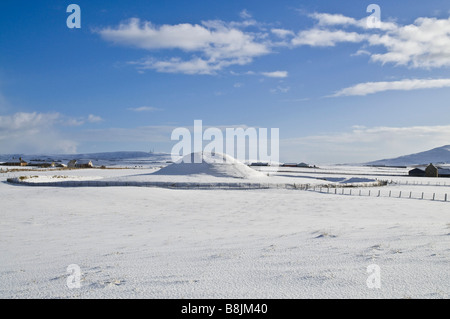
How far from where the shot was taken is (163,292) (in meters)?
4.79

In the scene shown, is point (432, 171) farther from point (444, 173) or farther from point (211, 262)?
point (211, 262)

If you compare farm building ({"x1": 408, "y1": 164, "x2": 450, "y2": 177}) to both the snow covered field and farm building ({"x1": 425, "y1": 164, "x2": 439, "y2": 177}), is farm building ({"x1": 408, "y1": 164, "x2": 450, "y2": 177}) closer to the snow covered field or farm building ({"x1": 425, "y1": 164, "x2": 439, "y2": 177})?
farm building ({"x1": 425, "y1": 164, "x2": 439, "y2": 177})

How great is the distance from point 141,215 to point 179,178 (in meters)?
23.0

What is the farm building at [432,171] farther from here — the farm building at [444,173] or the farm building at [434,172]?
the farm building at [444,173]

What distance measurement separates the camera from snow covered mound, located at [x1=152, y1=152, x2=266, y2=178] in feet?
146

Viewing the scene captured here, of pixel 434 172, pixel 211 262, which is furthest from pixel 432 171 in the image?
pixel 211 262

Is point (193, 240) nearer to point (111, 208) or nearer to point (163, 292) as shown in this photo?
point (163, 292)

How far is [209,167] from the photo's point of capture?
45.4 metres

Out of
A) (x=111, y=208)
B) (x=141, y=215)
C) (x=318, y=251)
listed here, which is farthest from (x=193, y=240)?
(x=111, y=208)

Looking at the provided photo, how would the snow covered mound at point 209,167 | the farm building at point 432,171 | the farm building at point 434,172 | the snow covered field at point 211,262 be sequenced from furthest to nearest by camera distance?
the farm building at point 434,172
the farm building at point 432,171
the snow covered mound at point 209,167
the snow covered field at point 211,262

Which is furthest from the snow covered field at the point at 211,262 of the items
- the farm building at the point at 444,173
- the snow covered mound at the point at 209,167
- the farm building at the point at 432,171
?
the farm building at the point at 444,173

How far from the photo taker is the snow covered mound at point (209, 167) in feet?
146

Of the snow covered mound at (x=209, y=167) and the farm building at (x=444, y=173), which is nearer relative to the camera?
the snow covered mound at (x=209, y=167)

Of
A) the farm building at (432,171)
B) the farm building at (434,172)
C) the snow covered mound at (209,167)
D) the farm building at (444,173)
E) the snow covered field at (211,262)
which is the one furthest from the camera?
the farm building at (444,173)
